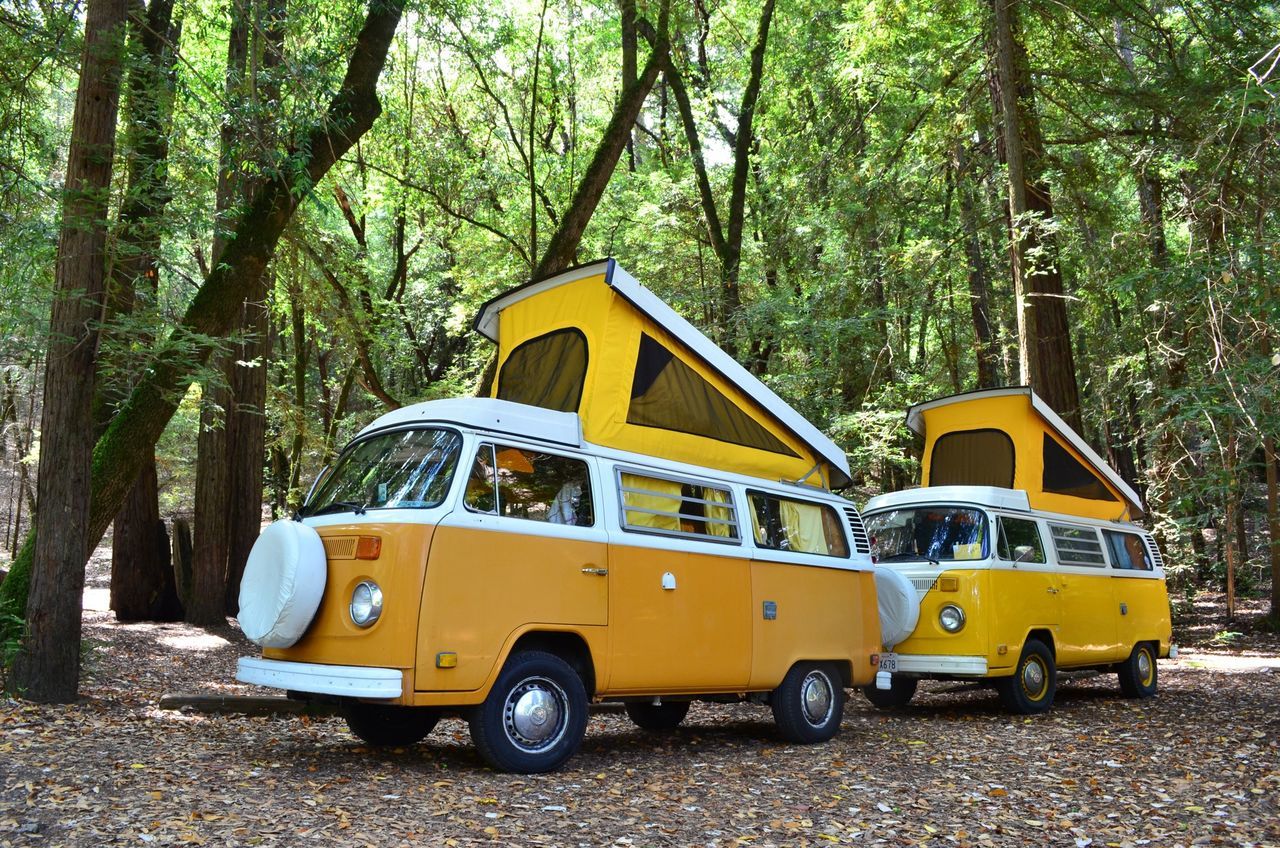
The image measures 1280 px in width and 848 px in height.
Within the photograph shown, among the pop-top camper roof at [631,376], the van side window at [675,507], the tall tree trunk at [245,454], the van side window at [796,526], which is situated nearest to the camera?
the van side window at [675,507]

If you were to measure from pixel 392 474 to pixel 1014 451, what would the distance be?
26.6 feet

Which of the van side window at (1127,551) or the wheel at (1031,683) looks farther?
the van side window at (1127,551)

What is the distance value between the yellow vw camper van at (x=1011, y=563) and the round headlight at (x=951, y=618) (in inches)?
0.4

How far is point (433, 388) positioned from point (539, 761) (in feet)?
66.3

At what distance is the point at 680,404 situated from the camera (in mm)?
8508

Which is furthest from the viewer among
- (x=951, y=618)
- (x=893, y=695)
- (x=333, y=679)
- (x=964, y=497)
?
(x=893, y=695)

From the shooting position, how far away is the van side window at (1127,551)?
42.5 feet

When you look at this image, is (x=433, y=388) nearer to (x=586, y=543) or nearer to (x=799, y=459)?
(x=799, y=459)

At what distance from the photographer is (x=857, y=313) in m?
18.6

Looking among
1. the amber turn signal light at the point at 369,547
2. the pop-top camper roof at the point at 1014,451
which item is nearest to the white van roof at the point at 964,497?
the pop-top camper roof at the point at 1014,451

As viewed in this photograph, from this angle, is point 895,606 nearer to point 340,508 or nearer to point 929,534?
point 929,534

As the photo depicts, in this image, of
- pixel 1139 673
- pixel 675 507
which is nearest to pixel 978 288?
pixel 1139 673

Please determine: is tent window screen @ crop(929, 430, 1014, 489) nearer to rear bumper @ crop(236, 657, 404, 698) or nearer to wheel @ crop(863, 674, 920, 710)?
wheel @ crop(863, 674, 920, 710)

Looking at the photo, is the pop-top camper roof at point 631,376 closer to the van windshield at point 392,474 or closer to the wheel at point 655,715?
the van windshield at point 392,474
